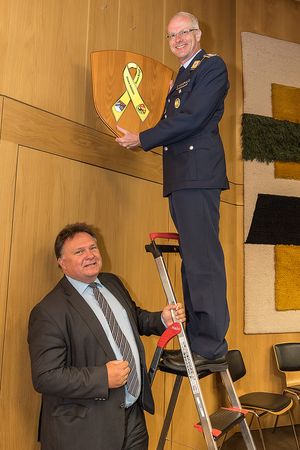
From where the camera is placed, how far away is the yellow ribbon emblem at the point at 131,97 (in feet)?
7.99

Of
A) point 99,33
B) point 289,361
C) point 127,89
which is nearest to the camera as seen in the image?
point 127,89

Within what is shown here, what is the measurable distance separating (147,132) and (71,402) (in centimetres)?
120

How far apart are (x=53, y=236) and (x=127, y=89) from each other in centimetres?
90

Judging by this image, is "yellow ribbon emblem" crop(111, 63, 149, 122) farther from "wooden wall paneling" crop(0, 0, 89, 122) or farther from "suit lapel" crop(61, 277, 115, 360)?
"suit lapel" crop(61, 277, 115, 360)

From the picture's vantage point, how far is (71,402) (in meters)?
1.78

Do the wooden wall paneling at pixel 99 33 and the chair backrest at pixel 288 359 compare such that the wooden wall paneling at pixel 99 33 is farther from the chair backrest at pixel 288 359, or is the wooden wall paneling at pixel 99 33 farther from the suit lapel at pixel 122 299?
the chair backrest at pixel 288 359

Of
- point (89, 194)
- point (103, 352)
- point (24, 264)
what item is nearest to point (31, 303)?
point (24, 264)

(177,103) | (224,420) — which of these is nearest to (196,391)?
(224,420)

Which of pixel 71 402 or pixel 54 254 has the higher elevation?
pixel 54 254

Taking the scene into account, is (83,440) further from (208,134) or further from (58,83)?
(58,83)

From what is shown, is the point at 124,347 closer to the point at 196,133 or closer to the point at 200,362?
the point at 200,362

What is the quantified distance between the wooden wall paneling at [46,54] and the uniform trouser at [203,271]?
3.07ft

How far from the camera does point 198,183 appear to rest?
2.03m

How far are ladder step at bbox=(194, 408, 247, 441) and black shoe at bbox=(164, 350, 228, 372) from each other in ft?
0.70
